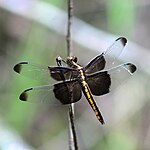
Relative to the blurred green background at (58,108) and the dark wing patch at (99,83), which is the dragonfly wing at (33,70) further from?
the blurred green background at (58,108)

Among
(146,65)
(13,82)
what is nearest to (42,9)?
(13,82)

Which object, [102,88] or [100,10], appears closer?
[102,88]

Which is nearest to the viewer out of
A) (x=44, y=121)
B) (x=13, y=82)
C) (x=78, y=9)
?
(x=13, y=82)

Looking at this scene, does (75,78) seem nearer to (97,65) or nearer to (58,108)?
(97,65)

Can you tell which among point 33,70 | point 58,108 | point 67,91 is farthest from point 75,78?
point 58,108

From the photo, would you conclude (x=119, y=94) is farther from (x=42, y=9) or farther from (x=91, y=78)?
(x=91, y=78)

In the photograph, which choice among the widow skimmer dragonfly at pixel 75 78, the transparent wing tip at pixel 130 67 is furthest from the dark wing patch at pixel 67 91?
the transparent wing tip at pixel 130 67
